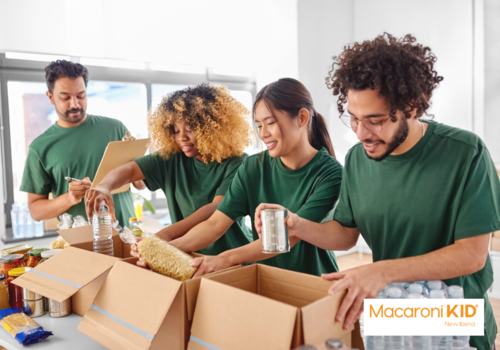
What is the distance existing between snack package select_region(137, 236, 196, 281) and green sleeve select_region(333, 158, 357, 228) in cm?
56

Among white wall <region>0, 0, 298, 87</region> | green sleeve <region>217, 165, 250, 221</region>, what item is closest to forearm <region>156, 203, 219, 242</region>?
green sleeve <region>217, 165, 250, 221</region>

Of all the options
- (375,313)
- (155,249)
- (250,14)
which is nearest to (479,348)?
(375,313)

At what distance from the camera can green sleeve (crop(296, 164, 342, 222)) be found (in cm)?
156

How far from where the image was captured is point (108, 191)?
2.00 metres

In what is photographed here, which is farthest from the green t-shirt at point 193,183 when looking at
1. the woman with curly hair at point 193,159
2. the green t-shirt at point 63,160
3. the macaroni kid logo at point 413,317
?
the macaroni kid logo at point 413,317

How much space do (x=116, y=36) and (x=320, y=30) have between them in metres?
2.35

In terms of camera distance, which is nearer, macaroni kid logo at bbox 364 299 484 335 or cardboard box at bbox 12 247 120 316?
macaroni kid logo at bbox 364 299 484 335

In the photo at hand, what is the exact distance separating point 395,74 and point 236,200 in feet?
2.82

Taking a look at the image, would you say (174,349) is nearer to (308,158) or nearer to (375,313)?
(375,313)

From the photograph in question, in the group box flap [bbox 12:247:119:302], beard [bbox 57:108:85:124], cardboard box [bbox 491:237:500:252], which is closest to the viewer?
box flap [bbox 12:247:119:302]

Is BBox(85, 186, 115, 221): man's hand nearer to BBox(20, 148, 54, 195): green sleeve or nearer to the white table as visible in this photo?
the white table

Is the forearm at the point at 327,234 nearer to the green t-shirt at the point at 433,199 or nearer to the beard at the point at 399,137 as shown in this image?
the green t-shirt at the point at 433,199

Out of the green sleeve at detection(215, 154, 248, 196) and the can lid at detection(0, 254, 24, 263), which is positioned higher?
the green sleeve at detection(215, 154, 248, 196)

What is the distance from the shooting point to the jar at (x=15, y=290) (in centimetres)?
150
